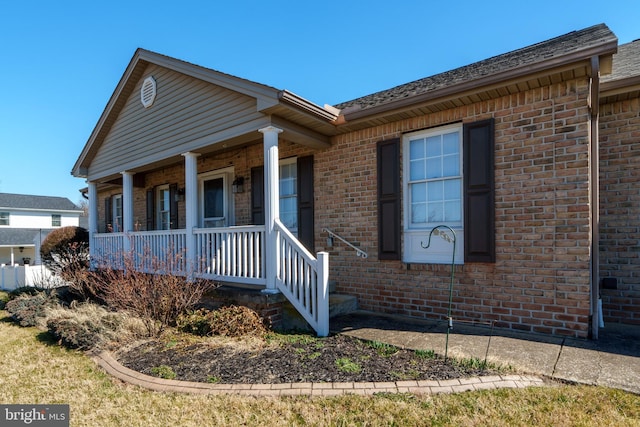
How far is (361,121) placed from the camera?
19.4 feet

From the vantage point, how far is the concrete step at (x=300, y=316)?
5449 millimetres

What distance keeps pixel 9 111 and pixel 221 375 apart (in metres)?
14.3

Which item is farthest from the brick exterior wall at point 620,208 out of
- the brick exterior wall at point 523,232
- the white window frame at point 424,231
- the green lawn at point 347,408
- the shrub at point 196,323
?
the shrub at point 196,323

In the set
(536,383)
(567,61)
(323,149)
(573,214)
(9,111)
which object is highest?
(9,111)

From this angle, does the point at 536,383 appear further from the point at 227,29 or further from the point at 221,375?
the point at 227,29

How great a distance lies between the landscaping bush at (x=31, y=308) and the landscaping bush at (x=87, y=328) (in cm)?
124

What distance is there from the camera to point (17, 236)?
28.8 metres

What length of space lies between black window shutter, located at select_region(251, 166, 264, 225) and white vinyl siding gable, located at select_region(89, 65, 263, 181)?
1477 mm

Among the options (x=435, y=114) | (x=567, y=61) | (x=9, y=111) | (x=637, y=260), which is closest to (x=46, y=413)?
(x=435, y=114)

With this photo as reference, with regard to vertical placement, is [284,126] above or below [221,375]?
above

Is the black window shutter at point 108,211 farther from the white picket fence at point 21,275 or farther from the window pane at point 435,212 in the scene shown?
the window pane at point 435,212

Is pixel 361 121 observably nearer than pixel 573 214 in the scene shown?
No

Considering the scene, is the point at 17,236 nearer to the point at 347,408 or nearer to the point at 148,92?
the point at 148,92

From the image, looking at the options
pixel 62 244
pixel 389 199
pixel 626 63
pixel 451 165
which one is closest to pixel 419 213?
pixel 389 199
